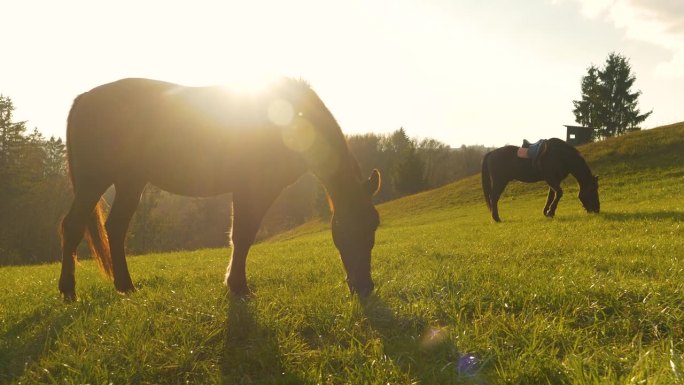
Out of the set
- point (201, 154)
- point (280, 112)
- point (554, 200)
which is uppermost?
point (280, 112)

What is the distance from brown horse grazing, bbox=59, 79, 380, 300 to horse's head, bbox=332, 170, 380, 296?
1.4 inches

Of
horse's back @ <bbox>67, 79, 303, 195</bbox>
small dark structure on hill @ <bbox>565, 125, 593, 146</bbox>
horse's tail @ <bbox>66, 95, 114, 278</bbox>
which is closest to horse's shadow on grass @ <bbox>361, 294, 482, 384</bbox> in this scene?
horse's back @ <bbox>67, 79, 303, 195</bbox>

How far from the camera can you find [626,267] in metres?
5.12

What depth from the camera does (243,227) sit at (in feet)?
17.1

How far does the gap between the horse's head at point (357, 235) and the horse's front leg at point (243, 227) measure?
1055mm

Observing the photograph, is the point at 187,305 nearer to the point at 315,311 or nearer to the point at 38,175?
the point at 315,311

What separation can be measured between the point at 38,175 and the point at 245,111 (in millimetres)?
46234

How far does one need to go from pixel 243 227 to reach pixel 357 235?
5.12ft

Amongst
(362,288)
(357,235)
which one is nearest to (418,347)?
(362,288)

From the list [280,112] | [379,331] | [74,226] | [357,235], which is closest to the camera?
[379,331]

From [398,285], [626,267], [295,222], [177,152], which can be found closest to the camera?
[398,285]

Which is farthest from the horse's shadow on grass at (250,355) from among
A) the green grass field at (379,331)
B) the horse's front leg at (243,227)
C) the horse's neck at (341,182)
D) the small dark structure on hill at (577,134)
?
the small dark structure on hill at (577,134)

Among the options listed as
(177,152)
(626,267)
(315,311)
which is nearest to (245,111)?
(177,152)

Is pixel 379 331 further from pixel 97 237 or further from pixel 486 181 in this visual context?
pixel 486 181
